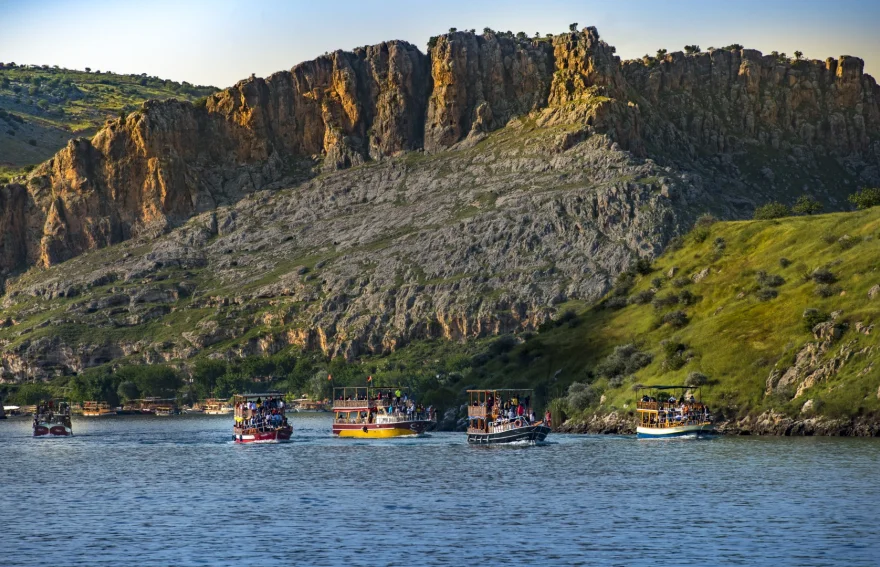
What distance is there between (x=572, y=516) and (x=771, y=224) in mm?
116402

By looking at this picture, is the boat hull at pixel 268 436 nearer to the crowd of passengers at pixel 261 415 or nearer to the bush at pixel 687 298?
the crowd of passengers at pixel 261 415

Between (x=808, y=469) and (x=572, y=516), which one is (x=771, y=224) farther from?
(x=572, y=516)

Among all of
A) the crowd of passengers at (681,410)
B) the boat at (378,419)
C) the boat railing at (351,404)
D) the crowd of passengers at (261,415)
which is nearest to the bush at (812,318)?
the crowd of passengers at (681,410)

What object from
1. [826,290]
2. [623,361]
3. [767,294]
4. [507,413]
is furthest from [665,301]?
[507,413]

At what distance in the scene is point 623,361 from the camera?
176125 millimetres

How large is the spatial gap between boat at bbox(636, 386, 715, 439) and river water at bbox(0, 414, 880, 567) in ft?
18.2

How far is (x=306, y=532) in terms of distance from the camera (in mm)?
82875

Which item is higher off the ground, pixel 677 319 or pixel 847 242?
pixel 847 242

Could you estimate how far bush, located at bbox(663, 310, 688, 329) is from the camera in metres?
178

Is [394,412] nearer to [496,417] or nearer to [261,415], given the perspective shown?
[261,415]

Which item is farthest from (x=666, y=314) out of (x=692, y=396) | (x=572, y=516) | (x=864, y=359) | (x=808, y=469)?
(x=572, y=516)

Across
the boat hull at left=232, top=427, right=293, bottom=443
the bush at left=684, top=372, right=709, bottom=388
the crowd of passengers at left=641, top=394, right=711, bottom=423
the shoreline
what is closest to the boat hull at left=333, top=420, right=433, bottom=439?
the boat hull at left=232, top=427, right=293, bottom=443

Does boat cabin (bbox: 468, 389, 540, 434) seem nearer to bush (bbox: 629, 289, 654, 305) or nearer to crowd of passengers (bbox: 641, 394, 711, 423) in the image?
crowd of passengers (bbox: 641, 394, 711, 423)

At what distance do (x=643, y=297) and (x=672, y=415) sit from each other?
44389mm
